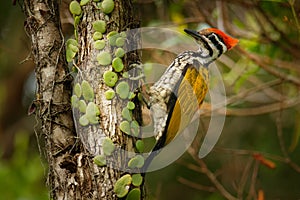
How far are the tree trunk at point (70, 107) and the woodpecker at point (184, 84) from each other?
1.19ft

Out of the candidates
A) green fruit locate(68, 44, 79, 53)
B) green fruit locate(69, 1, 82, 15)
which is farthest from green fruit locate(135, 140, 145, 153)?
green fruit locate(69, 1, 82, 15)

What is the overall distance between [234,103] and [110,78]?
1.98 m

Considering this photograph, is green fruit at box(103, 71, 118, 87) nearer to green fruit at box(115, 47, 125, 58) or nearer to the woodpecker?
green fruit at box(115, 47, 125, 58)

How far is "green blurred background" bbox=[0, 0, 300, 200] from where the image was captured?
4.20 meters

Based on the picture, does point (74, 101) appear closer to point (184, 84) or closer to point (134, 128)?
point (134, 128)

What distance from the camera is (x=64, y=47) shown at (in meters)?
2.91

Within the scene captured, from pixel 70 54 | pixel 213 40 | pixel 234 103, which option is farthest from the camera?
pixel 234 103

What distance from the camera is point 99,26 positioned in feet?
9.13

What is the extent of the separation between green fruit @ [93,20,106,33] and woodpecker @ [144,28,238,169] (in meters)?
0.49

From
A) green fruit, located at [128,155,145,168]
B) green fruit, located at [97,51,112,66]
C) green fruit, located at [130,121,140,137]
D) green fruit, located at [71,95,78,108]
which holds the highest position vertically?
green fruit, located at [97,51,112,66]

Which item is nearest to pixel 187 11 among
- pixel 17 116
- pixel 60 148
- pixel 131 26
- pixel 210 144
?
pixel 210 144

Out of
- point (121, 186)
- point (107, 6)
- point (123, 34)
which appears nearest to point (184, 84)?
point (123, 34)

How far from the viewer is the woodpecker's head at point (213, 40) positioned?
10.2 feet

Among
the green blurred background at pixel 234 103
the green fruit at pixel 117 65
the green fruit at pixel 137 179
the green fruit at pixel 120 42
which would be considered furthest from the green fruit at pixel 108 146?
the green blurred background at pixel 234 103
